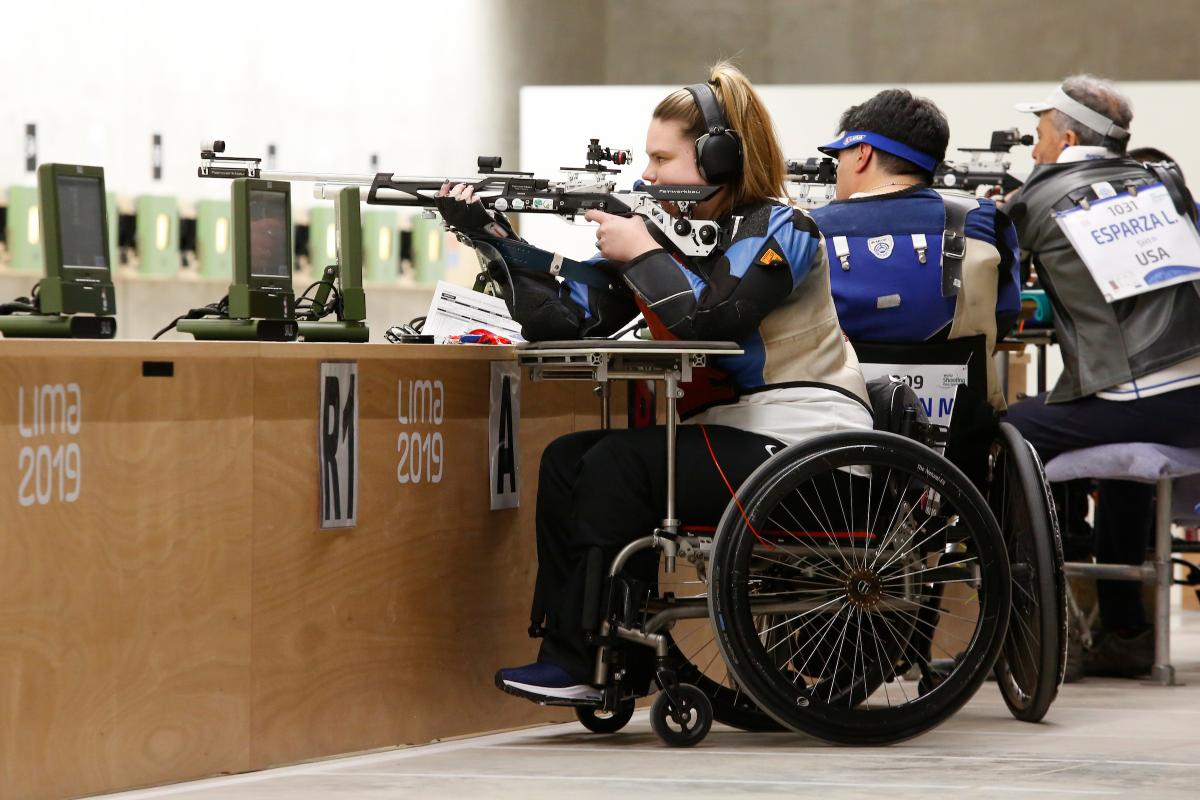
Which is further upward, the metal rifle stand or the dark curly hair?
the dark curly hair

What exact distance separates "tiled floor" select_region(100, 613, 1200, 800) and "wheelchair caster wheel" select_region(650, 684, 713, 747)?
3cm

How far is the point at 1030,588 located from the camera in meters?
2.50

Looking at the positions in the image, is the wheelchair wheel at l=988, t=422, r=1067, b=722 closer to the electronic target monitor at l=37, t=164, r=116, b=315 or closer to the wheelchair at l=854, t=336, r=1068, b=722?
the wheelchair at l=854, t=336, r=1068, b=722

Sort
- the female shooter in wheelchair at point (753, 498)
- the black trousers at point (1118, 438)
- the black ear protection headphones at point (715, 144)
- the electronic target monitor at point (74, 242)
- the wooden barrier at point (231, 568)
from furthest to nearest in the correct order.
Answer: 1. the black trousers at point (1118, 438)
2. the black ear protection headphones at point (715, 144)
3. the female shooter in wheelchair at point (753, 498)
4. the electronic target monitor at point (74, 242)
5. the wooden barrier at point (231, 568)

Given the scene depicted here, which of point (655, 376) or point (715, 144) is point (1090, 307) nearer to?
point (715, 144)

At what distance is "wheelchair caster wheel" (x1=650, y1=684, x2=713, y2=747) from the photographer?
227cm

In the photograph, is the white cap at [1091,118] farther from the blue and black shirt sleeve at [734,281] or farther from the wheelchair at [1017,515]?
the blue and black shirt sleeve at [734,281]

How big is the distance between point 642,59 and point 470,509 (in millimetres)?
5816

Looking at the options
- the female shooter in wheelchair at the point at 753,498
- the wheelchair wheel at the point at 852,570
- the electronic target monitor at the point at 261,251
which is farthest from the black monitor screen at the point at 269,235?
the wheelchair wheel at the point at 852,570

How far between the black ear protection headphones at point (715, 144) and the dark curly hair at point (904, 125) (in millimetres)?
512

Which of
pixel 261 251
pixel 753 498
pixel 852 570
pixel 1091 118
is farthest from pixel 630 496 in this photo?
pixel 1091 118

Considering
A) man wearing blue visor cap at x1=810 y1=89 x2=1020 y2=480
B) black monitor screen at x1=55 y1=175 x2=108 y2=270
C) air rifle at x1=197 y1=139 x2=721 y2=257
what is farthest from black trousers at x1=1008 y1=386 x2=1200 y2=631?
black monitor screen at x1=55 y1=175 x2=108 y2=270

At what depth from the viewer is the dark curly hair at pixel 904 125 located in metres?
2.84

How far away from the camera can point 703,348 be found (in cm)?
222
